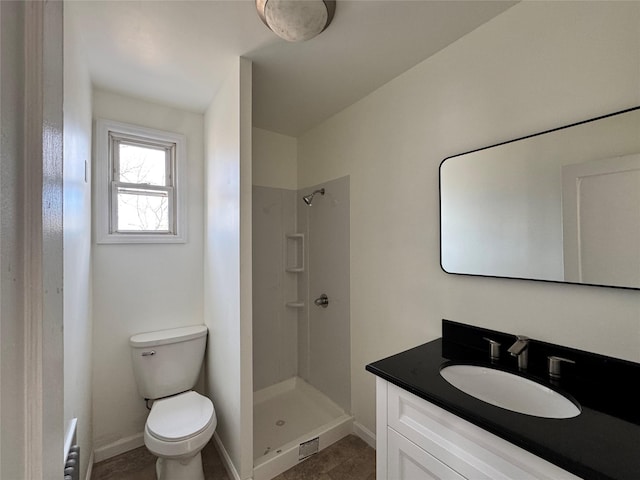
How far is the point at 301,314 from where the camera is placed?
2695mm

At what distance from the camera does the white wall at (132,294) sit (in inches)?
72.8

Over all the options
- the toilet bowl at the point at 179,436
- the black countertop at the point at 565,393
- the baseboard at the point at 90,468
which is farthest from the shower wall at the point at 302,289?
the baseboard at the point at 90,468

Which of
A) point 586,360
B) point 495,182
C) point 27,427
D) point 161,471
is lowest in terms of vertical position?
point 161,471

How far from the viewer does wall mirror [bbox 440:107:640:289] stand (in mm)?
953

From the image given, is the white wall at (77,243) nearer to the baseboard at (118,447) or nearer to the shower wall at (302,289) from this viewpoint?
the baseboard at (118,447)

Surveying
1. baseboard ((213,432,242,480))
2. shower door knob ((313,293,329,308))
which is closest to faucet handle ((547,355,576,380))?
shower door knob ((313,293,329,308))

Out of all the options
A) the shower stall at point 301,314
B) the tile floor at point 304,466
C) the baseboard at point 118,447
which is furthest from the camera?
the shower stall at point 301,314

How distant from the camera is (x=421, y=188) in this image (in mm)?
1601

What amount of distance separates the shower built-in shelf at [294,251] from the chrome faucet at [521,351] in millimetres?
1818

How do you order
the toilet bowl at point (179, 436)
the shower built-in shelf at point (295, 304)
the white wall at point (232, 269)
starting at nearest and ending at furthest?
the toilet bowl at point (179, 436) → the white wall at point (232, 269) → the shower built-in shelf at point (295, 304)

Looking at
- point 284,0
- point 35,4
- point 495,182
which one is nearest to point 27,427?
point 35,4

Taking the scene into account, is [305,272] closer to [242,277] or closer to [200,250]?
[200,250]

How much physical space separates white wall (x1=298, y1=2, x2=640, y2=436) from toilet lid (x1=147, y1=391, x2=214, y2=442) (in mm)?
1053

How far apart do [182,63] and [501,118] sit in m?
1.75
